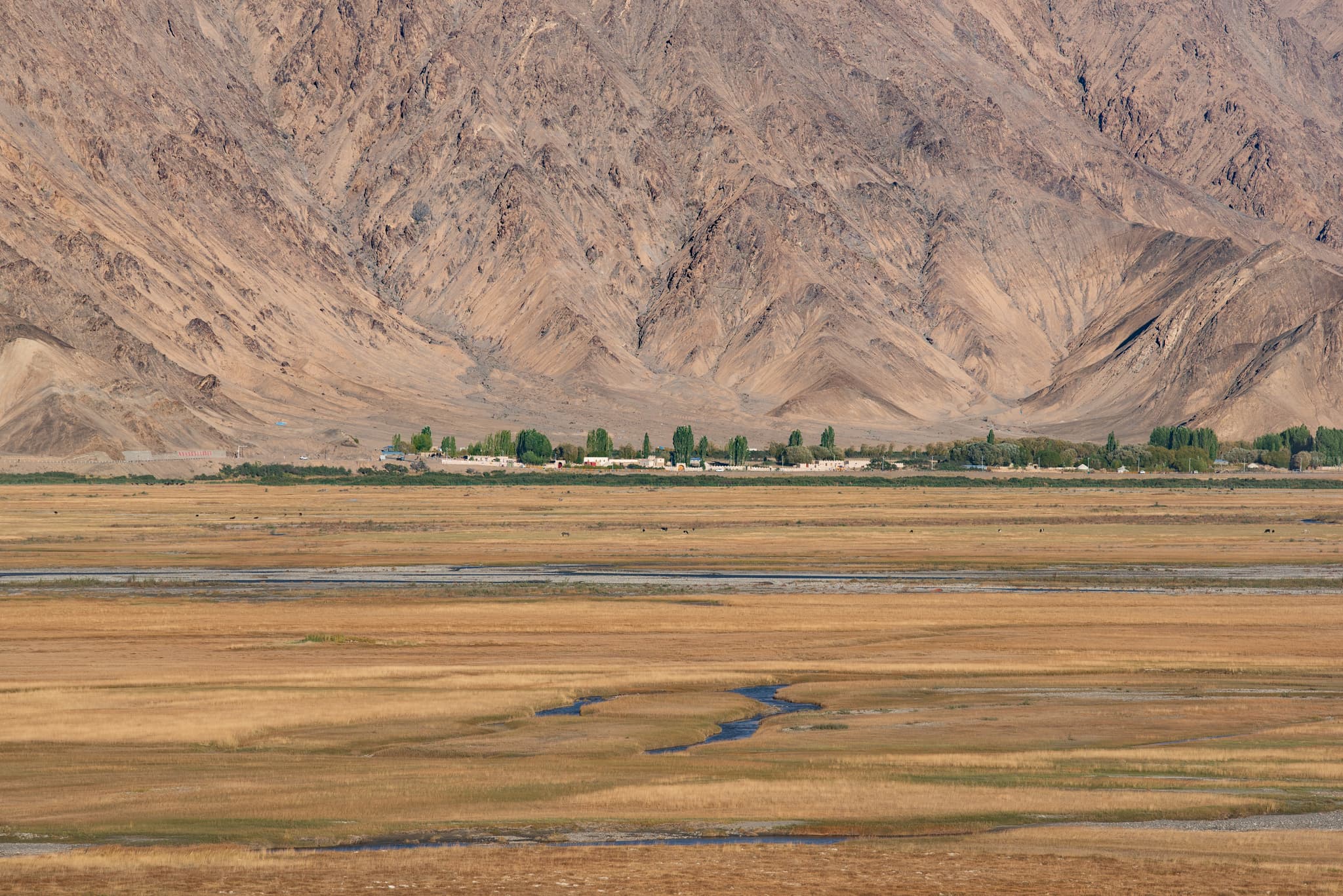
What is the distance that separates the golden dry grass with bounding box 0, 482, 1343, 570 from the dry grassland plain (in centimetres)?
1100

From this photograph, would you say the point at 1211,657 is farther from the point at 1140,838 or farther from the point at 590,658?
the point at 1140,838

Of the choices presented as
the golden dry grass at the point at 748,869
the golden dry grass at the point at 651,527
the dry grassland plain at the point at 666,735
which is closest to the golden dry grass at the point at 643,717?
the dry grassland plain at the point at 666,735

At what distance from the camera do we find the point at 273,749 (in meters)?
31.7

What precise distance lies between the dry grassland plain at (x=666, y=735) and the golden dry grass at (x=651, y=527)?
11001mm

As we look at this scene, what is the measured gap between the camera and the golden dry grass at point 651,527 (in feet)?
289

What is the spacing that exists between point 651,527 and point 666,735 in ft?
259

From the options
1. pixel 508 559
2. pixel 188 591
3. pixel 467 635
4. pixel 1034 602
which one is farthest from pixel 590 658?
pixel 508 559

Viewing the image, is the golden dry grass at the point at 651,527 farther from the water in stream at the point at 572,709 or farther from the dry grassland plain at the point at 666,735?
the water in stream at the point at 572,709

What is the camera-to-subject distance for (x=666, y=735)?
1328 inches

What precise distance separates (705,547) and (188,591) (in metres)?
33.9

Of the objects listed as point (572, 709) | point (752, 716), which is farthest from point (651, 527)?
point (752, 716)

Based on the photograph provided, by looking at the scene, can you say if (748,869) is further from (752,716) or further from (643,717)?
(752,716)

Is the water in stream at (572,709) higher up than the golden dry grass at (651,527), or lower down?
lower down

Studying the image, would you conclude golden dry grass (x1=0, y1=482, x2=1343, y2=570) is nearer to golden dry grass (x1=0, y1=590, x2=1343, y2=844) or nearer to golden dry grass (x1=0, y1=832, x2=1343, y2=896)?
golden dry grass (x1=0, y1=590, x2=1343, y2=844)
